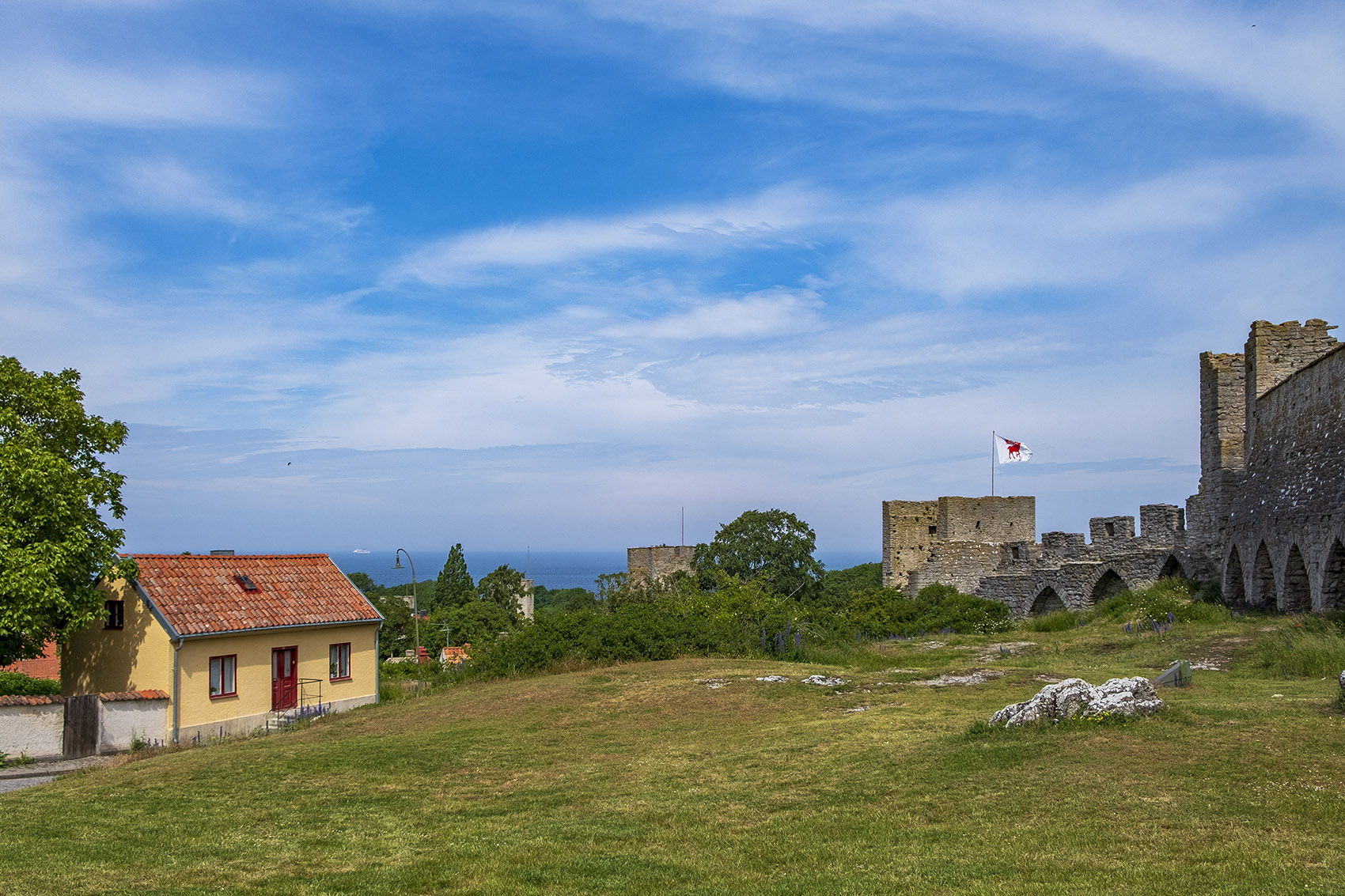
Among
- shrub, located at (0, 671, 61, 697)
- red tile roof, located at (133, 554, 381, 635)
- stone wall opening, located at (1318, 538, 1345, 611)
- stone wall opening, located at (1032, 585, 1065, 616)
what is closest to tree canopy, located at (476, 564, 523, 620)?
red tile roof, located at (133, 554, 381, 635)

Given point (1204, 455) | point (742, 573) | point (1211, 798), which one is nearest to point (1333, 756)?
point (1211, 798)

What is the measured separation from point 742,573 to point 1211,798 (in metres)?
43.6

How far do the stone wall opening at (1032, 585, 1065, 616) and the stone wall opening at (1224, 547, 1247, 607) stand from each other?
307 inches

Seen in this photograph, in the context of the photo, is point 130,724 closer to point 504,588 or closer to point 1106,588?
point 1106,588

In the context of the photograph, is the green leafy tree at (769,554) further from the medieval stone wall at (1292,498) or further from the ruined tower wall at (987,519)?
the medieval stone wall at (1292,498)

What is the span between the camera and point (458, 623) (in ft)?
169

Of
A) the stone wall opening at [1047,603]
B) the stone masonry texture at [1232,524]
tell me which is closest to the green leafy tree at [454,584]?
the stone masonry texture at [1232,524]

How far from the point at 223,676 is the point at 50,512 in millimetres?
6499

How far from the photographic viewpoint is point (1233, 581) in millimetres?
29734

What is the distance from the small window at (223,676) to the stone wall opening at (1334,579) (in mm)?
26498

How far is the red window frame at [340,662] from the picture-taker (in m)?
29.8

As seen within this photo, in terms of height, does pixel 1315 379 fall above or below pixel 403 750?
above

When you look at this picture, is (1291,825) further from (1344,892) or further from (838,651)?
(838,651)

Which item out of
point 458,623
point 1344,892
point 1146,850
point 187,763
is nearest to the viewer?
point 1344,892
